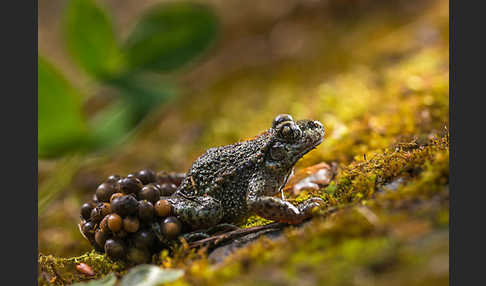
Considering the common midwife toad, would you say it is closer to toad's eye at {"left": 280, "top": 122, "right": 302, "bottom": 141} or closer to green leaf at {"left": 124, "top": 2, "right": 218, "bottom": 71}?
toad's eye at {"left": 280, "top": 122, "right": 302, "bottom": 141}

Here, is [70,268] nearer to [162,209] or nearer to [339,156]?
[162,209]

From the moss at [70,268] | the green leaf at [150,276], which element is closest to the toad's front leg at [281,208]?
the green leaf at [150,276]

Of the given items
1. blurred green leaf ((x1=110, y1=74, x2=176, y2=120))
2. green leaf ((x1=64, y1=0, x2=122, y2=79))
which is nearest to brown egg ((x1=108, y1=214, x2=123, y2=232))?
blurred green leaf ((x1=110, y1=74, x2=176, y2=120))

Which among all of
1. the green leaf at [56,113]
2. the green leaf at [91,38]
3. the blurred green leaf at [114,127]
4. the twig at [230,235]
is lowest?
the twig at [230,235]

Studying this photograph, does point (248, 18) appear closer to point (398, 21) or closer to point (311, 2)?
point (311, 2)

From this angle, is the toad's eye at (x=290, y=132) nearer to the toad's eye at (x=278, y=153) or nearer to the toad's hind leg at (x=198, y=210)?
the toad's eye at (x=278, y=153)

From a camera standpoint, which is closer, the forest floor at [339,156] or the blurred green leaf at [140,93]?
the forest floor at [339,156]
